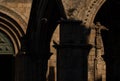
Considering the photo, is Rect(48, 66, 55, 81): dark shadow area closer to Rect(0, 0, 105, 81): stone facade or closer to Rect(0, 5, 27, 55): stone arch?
Rect(0, 0, 105, 81): stone facade

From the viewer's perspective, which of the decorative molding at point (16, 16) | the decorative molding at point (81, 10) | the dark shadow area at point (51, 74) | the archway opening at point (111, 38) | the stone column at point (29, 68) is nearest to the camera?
the decorative molding at point (81, 10)

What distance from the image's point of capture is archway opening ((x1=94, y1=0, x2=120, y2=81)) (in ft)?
57.0

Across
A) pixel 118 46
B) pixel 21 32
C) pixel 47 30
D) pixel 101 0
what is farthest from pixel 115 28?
pixel 21 32

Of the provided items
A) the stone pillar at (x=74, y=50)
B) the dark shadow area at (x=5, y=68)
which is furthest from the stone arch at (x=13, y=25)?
the stone pillar at (x=74, y=50)

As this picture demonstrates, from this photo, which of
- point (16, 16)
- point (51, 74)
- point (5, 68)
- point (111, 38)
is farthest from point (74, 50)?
point (5, 68)

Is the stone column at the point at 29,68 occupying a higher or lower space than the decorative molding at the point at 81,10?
lower

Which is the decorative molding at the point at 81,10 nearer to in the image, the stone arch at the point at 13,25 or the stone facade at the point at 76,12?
the stone facade at the point at 76,12

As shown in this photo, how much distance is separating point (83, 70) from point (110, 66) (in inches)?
223

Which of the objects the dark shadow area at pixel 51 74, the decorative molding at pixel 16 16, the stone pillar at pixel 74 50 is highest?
the decorative molding at pixel 16 16

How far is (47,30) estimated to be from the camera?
64.4 feet

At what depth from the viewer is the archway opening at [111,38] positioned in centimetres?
1736

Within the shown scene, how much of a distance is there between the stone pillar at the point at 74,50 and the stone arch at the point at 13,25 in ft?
42.2

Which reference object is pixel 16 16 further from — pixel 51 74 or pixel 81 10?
pixel 81 10

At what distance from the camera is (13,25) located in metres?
26.3
